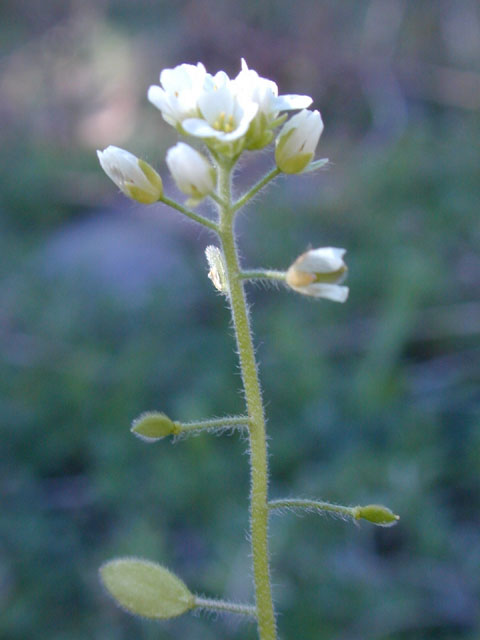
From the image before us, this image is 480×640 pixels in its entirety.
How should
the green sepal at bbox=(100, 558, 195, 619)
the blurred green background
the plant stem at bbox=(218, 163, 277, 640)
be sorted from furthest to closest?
1. the blurred green background
2. the green sepal at bbox=(100, 558, 195, 619)
3. the plant stem at bbox=(218, 163, 277, 640)

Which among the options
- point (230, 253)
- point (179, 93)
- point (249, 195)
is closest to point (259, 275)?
point (230, 253)

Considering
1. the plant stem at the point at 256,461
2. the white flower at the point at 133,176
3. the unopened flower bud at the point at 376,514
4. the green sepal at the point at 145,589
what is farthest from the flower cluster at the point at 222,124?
the green sepal at the point at 145,589

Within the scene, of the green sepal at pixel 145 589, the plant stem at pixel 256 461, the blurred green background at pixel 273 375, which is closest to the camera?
the plant stem at pixel 256 461

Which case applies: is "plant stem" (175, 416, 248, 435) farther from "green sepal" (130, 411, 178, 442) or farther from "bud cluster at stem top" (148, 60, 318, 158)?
"bud cluster at stem top" (148, 60, 318, 158)

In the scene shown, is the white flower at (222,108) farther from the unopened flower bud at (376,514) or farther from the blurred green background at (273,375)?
the unopened flower bud at (376,514)

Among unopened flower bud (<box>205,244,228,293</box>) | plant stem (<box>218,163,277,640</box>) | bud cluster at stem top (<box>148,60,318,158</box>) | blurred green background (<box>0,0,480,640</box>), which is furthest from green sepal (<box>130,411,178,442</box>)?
blurred green background (<box>0,0,480,640</box>)
